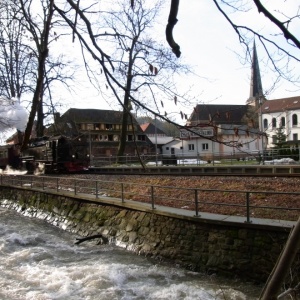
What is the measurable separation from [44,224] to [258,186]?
29.0ft

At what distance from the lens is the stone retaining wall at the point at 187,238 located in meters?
8.26

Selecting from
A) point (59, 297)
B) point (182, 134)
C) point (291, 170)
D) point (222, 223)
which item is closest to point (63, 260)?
point (59, 297)

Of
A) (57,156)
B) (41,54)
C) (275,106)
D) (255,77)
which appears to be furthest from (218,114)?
(57,156)

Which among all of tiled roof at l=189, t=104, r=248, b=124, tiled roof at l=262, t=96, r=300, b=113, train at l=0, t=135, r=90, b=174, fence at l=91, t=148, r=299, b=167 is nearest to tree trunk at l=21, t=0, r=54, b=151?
tiled roof at l=189, t=104, r=248, b=124

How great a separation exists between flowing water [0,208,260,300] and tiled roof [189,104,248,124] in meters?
4.25

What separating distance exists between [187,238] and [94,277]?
244cm

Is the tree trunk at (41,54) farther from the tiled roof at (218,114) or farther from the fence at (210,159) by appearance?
the fence at (210,159)

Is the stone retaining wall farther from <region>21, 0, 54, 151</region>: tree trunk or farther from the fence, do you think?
the fence

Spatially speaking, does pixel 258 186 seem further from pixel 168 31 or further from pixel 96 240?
pixel 168 31

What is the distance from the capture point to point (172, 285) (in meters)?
8.33

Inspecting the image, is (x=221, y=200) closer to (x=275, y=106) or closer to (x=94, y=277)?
(x=275, y=106)

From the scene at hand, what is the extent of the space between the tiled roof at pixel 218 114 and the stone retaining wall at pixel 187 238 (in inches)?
178

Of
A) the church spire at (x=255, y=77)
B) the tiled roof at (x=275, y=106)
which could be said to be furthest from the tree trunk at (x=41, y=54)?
the tiled roof at (x=275, y=106)

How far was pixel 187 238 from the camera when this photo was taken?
32.1ft
